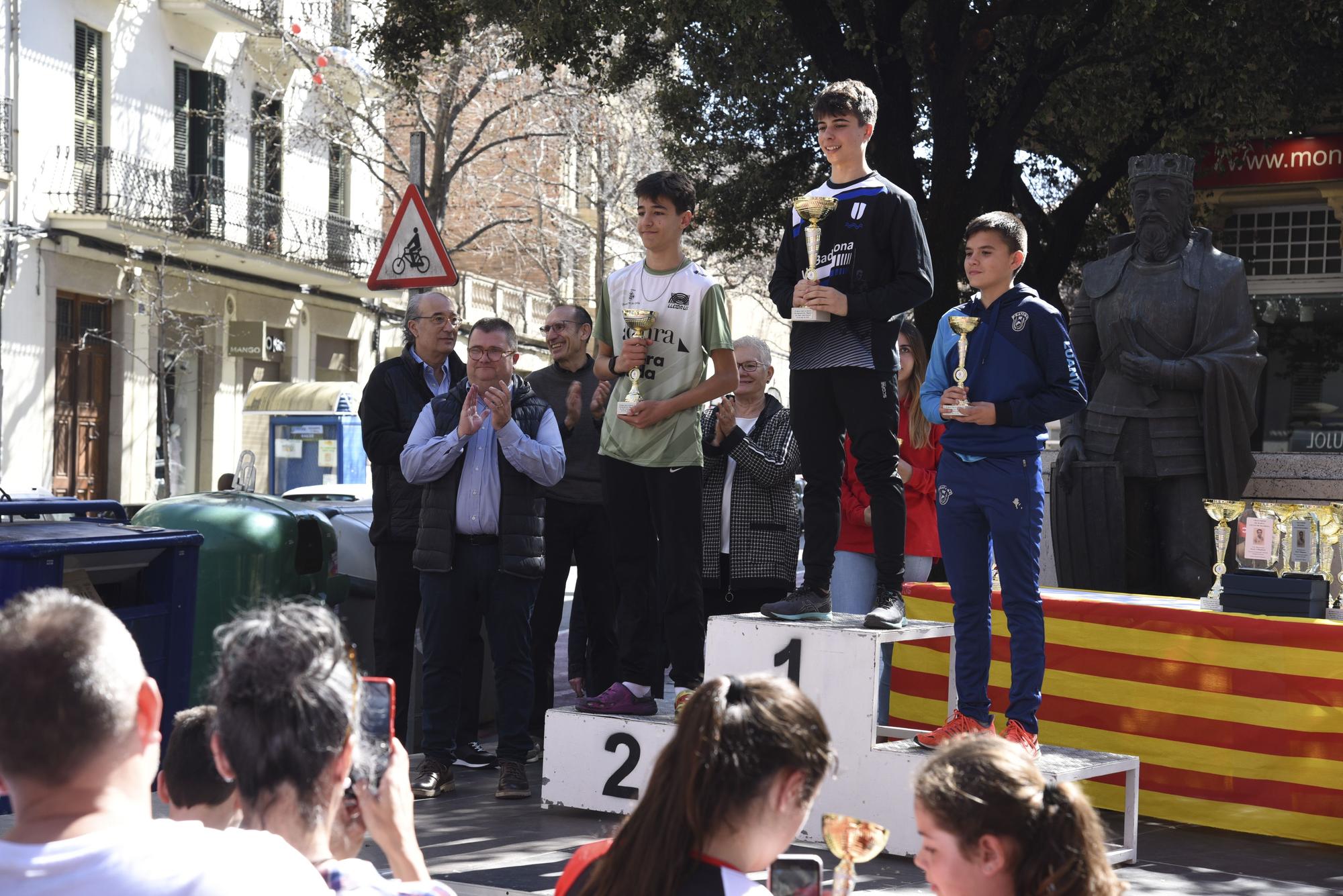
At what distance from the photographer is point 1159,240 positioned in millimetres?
8938

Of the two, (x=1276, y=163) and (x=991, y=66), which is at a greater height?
(x=991, y=66)

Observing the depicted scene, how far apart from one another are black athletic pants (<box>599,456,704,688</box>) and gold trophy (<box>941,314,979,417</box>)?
46.9 inches

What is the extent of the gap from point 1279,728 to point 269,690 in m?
5.33

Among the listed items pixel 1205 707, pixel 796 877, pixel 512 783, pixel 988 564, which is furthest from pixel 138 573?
pixel 796 877

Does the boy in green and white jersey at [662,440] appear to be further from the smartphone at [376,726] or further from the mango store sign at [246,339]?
the mango store sign at [246,339]

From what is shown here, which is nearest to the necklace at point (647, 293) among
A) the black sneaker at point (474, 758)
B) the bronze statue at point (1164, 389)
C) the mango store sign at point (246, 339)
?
the black sneaker at point (474, 758)

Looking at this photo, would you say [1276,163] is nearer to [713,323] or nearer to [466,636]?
[713,323]

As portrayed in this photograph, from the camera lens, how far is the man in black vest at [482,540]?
719 centimetres

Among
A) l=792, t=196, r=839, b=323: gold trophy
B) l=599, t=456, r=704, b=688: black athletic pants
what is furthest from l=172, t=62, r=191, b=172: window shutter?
l=792, t=196, r=839, b=323: gold trophy

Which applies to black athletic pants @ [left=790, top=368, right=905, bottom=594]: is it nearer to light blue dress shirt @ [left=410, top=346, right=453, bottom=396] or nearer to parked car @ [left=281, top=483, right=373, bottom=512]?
light blue dress shirt @ [left=410, top=346, right=453, bottom=396]

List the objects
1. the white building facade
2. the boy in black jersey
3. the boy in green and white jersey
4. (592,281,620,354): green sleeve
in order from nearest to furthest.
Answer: the boy in black jersey < the boy in green and white jersey < (592,281,620,354): green sleeve < the white building facade

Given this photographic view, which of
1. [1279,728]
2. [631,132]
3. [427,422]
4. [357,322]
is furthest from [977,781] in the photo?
[357,322]

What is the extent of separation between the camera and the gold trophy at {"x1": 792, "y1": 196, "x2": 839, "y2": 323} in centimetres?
607

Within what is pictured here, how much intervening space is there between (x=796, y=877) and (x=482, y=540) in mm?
4815
